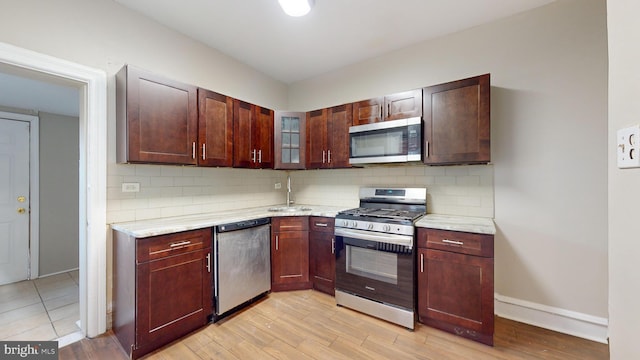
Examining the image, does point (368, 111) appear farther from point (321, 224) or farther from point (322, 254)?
point (322, 254)

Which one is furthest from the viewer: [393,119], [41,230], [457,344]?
[41,230]

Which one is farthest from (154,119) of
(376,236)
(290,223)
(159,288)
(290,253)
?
(376,236)

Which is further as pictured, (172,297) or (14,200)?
(14,200)

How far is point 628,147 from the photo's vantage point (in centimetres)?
77

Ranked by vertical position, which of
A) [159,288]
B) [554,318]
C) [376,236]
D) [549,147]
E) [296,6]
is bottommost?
[554,318]

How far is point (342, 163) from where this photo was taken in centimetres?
284

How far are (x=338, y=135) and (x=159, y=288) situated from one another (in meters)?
2.23

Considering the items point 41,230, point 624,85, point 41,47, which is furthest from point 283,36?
point 41,230

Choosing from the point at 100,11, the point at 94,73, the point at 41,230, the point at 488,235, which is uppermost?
the point at 100,11

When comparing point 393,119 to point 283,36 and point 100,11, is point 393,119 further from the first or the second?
point 100,11

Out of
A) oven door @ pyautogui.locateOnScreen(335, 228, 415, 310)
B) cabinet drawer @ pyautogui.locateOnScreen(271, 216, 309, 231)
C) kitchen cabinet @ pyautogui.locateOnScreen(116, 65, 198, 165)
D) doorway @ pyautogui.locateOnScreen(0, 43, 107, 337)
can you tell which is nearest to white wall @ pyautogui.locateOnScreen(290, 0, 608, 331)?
oven door @ pyautogui.locateOnScreen(335, 228, 415, 310)

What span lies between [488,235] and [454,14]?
6.48 feet

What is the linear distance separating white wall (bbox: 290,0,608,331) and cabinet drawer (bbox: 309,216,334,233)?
1621 mm

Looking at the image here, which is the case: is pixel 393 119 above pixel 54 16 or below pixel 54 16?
below
